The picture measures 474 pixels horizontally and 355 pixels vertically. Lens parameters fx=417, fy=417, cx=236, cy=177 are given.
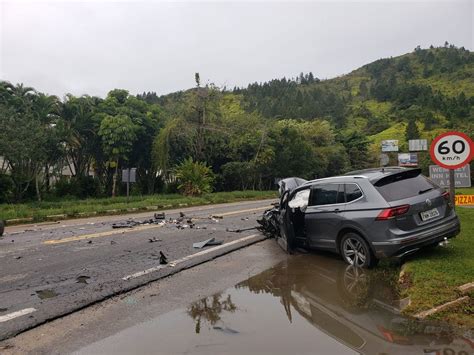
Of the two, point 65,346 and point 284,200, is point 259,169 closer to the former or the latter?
point 284,200

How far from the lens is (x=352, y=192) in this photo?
7559mm

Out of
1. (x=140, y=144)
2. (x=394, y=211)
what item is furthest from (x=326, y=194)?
(x=140, y=144)

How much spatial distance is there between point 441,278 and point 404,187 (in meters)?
1.78

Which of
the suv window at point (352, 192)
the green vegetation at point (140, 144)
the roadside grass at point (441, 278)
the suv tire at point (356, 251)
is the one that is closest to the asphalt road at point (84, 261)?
the suv tire at point (356, 251)

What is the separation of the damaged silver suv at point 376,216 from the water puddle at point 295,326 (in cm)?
71

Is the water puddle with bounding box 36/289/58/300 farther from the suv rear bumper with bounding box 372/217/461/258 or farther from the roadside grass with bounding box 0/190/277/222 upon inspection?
the roadside grass with bounding box 0/190/277/222

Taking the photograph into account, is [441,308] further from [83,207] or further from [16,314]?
[83,207]

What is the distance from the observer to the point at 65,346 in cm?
441

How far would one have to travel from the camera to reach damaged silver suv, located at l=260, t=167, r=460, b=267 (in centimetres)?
673

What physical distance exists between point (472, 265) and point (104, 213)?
15.7 meters

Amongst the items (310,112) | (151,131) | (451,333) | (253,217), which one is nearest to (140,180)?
(151,131)

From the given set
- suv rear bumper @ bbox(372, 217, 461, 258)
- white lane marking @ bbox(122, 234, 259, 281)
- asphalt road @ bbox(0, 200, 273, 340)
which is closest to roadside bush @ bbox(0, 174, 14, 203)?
asphalt road @ bbox(0, 200, 273, 340)

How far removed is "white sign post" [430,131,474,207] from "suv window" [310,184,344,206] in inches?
91.6

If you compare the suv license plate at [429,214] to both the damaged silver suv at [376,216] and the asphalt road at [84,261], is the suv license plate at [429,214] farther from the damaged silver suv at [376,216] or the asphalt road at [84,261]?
the asphalt road at [84,261]
